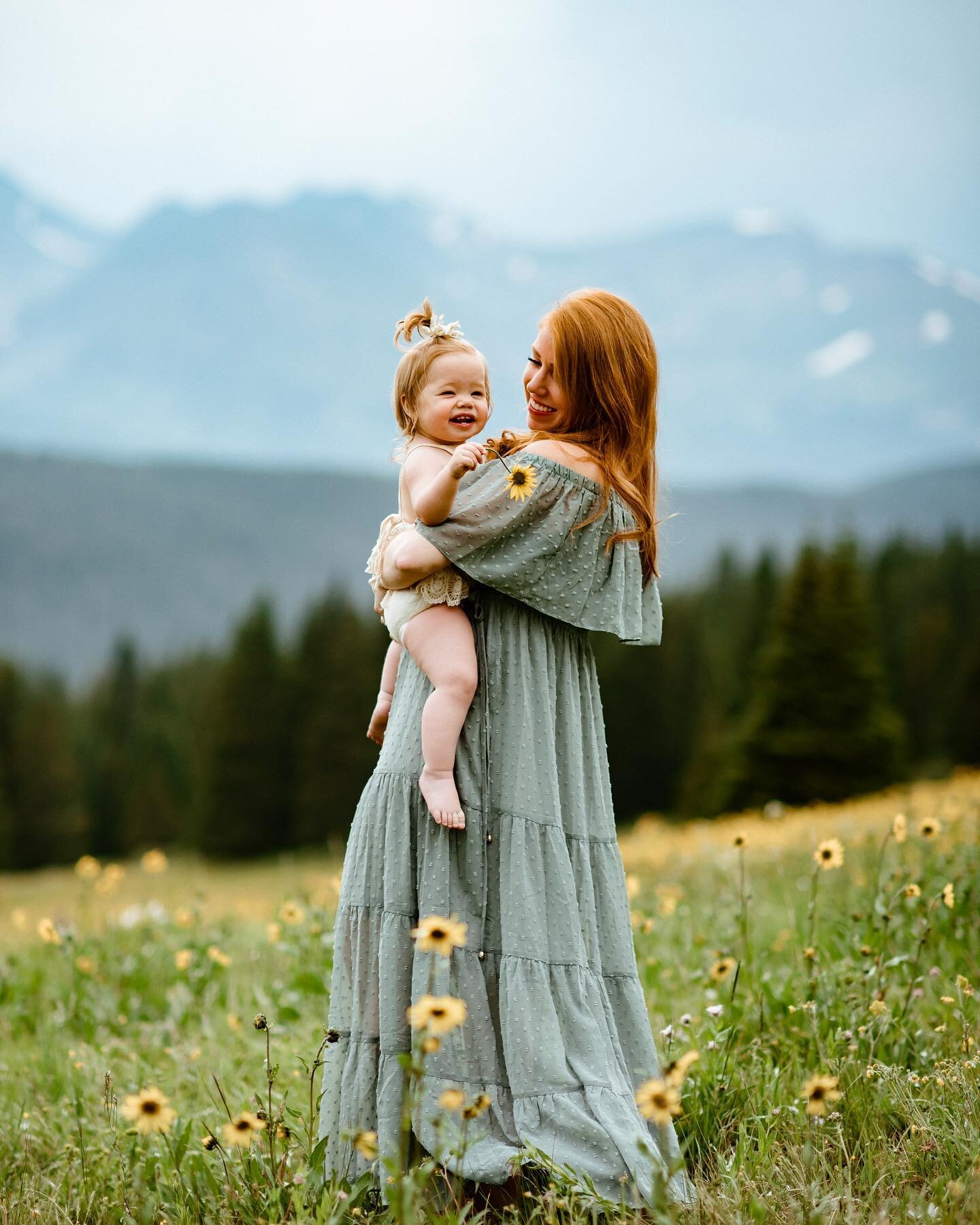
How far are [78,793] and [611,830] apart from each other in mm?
50667

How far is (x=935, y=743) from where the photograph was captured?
141ft

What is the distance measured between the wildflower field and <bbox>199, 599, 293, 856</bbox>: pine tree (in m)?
38.0

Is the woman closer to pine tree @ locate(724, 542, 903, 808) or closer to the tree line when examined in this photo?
pine tree @ locate(724, 542, 903, 808)

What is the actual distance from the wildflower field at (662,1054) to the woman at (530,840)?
0.44 ft

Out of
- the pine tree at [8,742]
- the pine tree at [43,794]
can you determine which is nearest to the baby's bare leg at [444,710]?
the pine tree at [8,742]

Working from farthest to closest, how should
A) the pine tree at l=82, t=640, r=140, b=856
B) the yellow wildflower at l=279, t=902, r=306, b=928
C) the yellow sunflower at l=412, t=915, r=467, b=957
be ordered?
the pine tree at l=82, t=640, r=140, b=856 → the yellow wildflower at l=279, t=902, r=306, b=928 → the yellow sunflower at l=412, t=915, r=467, b=957

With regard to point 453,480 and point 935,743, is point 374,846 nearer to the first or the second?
point 453,480

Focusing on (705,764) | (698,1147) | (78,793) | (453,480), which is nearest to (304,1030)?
(698,1147)

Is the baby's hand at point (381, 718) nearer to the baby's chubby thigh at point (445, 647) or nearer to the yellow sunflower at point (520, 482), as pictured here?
the baby's chubby thigh at point (445, 647)

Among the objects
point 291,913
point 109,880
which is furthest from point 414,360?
point 109,880

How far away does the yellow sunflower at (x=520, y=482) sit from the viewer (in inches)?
108

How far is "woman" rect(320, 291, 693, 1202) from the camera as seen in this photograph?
271 cm

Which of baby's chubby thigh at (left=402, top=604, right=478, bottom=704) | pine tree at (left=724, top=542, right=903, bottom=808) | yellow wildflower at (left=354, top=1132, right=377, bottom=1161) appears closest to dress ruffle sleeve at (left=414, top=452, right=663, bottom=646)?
baby's chubby thigh at (left=402, top=604, right=478, bottom=704)

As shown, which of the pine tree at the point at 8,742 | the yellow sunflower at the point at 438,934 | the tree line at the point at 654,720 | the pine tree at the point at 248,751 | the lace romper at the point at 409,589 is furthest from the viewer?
the pine tree at the point at 8,742
